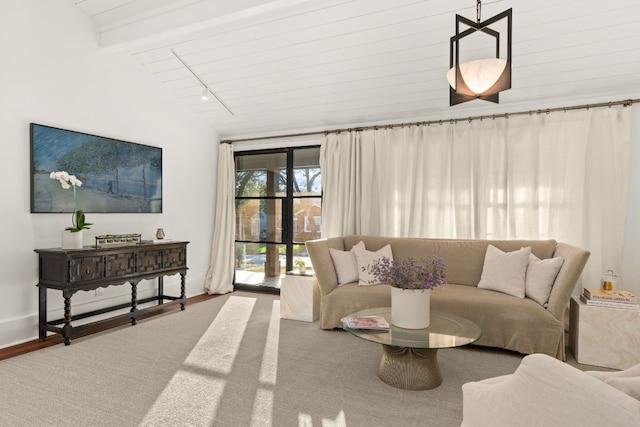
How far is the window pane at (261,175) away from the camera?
5.68 meters

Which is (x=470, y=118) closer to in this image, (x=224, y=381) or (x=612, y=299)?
(x=612, y=299)

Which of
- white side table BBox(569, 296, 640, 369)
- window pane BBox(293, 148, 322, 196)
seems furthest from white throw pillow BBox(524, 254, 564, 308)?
window pane BBox(293, 148, 322, 196)

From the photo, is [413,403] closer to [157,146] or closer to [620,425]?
[620,425]

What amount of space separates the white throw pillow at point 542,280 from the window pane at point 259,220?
130 inches

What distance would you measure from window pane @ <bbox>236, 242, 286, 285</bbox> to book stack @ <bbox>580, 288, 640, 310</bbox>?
3.68 meters

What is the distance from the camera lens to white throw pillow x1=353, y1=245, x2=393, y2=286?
402cm

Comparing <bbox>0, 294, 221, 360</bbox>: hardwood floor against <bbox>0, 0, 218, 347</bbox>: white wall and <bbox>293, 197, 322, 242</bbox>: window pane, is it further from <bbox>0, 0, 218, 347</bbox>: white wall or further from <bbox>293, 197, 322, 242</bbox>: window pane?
<bbox>293, 197, 322, 242</bbox>: window pane

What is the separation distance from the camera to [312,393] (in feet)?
8.29

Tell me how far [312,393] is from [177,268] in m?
2.68

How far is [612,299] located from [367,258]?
2118 millimetres

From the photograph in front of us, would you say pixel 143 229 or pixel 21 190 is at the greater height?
pixel 21 190

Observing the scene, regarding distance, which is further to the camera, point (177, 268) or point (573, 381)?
point (177, 268)

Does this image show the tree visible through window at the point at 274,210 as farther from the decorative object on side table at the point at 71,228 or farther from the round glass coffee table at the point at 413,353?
the round glass coffee table at the point at 413,353

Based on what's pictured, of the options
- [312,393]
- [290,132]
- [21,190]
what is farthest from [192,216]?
[312,393]
